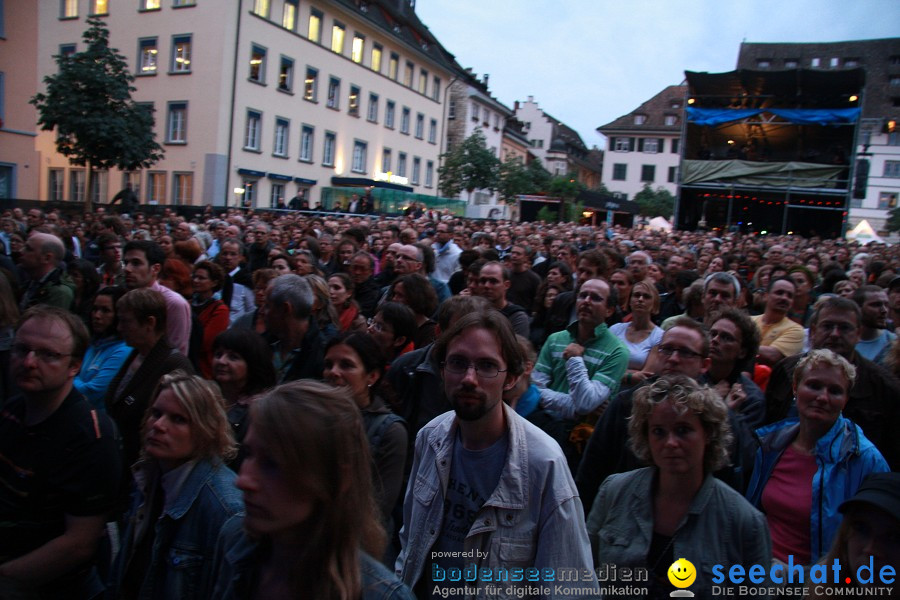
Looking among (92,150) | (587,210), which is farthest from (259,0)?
(587,210)

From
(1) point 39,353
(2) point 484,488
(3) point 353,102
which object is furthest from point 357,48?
(2) point 484,488

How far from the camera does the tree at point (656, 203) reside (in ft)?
211

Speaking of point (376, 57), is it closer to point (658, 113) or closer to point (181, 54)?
point (181, 54)

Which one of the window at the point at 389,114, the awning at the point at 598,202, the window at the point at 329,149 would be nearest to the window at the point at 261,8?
the window at the point at 329,149

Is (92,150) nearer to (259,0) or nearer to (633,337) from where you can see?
(259,0)

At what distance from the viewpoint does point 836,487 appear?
3.09 metres

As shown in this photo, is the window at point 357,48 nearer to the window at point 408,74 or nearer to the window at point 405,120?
the window at point 408,74

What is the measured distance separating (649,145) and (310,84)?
49809mm

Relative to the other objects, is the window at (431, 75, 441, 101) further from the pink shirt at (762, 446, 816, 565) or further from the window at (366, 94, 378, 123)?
the pink shirt at (762, 446, 816, 565)

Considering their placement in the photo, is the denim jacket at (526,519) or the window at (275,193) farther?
the window at (275,193)

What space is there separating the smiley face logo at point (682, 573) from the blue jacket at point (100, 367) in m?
3.28

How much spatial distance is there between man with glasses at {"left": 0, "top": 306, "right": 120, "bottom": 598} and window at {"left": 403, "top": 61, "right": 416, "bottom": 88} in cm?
4687

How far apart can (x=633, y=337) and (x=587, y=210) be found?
39.8 meters

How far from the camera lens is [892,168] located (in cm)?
6288
